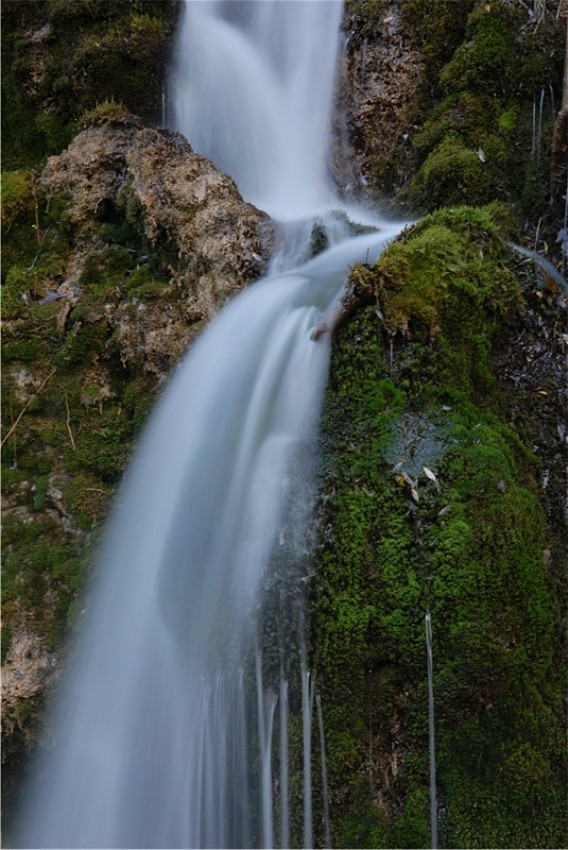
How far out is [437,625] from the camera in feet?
12.6

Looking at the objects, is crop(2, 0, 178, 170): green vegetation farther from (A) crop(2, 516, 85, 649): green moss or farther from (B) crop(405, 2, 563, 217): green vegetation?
(A) crop(2, 516, 85, 649): green moss

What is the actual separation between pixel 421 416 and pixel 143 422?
2.53m

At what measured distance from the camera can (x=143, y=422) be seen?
589 cm

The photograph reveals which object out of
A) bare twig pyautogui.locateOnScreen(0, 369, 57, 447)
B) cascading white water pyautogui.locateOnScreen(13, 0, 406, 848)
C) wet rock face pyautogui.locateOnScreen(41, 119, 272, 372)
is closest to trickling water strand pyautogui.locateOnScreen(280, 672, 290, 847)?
cascading white water pyautogui.locateOnScreen(13, 0, 406, 848)

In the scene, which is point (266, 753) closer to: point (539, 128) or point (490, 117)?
point (539, 128)

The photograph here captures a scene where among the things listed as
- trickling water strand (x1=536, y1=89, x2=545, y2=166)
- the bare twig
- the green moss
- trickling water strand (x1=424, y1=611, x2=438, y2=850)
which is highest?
trickling water strand (x1=536, y1=89, x2=545, y2=166)

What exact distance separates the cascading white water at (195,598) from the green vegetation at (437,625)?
38 centimetres

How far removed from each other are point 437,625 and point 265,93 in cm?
728

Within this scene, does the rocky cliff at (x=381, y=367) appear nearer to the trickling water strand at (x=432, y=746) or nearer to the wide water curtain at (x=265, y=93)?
the trickling water strand at (x=432, y=746)

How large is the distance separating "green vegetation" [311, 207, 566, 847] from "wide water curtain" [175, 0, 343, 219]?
4.92m

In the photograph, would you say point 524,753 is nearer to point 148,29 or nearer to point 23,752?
point 23,752

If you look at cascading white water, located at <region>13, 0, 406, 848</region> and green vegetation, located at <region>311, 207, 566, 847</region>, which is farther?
cascading white water, located at <region>13, 0, 406, 848</region>

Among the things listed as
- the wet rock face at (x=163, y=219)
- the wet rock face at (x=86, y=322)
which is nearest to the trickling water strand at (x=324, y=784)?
the wet rock face at (x=86, y=322)

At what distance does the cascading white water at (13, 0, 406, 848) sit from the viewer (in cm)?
416
